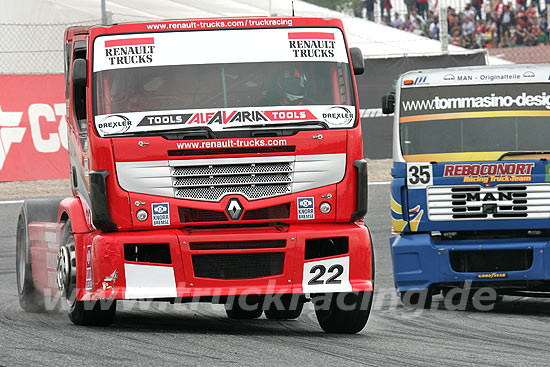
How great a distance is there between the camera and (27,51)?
21.1 m

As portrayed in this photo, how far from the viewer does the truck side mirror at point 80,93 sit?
8.66 m

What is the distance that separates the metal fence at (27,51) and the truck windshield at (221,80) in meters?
12.4

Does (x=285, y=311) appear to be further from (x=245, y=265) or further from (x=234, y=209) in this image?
(x=234, y=209)

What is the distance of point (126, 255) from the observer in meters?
8.45

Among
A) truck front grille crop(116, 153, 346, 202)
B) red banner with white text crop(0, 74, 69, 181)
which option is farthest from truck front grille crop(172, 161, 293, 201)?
red banner with white text crop(0, 74, 69, 181)

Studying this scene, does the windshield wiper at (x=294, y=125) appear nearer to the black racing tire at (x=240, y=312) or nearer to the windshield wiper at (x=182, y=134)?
the windshield wiper at (x=182, y=134)

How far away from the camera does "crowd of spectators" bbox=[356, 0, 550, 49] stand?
30938 mm

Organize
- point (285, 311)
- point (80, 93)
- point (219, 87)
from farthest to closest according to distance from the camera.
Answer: point (285, 311)
point (80, 93)
point (219, 87)

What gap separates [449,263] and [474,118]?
1.53 meters

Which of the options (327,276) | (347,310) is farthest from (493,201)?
(327,276)

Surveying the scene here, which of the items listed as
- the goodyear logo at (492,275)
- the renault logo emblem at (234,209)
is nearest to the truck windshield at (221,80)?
the renault logo emblem at (234,209)

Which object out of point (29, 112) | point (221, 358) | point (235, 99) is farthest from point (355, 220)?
point (29, 112)

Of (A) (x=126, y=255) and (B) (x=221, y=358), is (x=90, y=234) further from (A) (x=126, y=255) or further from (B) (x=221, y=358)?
(B) (x=221, y=358)

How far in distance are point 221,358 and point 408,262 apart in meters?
4.02
